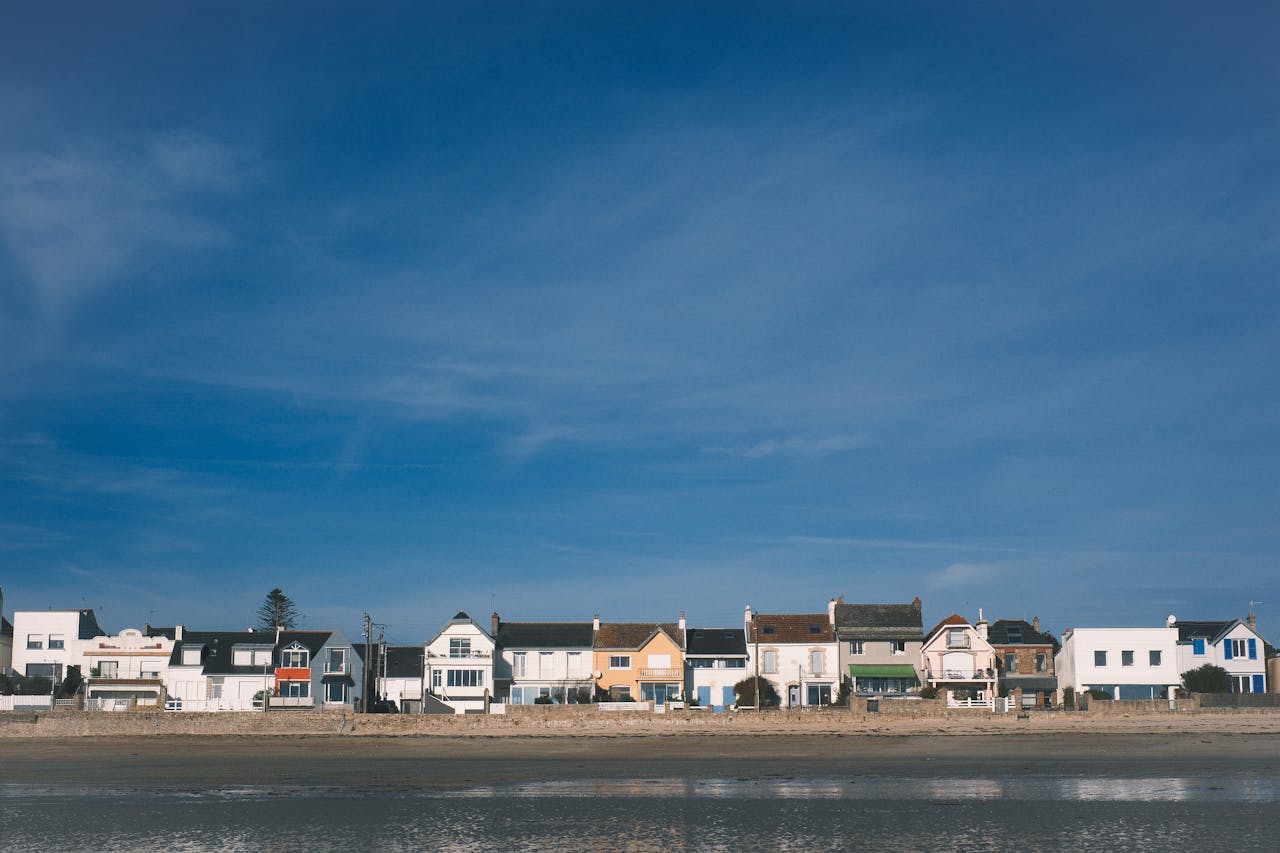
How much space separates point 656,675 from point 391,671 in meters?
18.1

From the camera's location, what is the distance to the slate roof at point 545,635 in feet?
277

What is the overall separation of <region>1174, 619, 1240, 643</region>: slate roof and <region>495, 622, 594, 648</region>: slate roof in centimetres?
3840

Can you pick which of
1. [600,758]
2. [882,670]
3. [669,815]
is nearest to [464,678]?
[882,670]

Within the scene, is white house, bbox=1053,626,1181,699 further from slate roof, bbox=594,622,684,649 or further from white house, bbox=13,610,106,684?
white house, bbox=13,610,106,684

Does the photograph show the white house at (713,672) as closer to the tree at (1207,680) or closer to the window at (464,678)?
the window at (464,678)

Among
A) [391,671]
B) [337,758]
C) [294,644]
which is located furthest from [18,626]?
[337,758]

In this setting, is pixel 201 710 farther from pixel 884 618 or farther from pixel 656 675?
pixel 884 618

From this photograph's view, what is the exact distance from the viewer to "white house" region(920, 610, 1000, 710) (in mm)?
79188

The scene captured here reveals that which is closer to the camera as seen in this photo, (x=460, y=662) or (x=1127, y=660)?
(x=1127, y=660)

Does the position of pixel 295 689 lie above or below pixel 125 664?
below

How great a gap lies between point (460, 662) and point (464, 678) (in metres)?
Result: 1.11

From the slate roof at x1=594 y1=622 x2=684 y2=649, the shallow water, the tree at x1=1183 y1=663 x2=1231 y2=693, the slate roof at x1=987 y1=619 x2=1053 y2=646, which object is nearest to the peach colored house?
the slate roof at x1=594 y1=622 x2=684 y2=649

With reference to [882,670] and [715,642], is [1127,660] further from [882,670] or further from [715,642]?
[715,642]

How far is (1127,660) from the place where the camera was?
78688 mm
